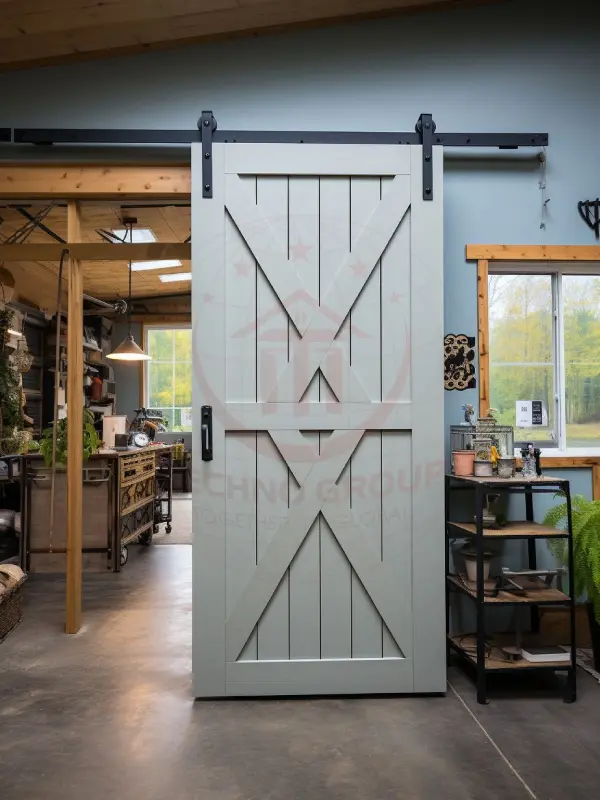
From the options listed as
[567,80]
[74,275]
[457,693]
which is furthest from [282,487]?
[567,80]

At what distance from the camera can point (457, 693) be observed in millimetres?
3010

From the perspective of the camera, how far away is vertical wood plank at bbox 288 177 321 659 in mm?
2965

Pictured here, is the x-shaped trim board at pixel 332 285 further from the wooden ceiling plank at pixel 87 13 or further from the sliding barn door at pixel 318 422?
the wooden ceiling plank at pixel 87 13

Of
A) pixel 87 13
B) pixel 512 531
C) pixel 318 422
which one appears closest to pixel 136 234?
pixel 87 13

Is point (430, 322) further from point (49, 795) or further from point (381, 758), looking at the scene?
point (49, 795)


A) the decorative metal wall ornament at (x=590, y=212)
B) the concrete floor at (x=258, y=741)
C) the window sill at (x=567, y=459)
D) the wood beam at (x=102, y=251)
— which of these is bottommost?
the concrete floor at (x=258, y=741)

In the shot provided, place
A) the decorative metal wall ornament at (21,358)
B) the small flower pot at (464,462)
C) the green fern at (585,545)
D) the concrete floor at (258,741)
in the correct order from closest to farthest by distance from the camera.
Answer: the concrete floor at (258,741), the green fern at (585,545), the small flower pot at (464,462), the decorative metal wall ornament at (21,358)

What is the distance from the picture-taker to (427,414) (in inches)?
118

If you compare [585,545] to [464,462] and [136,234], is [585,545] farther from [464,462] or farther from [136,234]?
[136,234]

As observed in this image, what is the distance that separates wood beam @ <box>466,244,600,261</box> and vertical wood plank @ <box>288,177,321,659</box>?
1.00 metres

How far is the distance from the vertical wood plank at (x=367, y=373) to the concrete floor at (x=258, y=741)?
52 cm

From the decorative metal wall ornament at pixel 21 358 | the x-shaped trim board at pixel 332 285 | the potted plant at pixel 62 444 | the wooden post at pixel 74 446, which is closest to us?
the x-shaped trim board at pixel 332 285

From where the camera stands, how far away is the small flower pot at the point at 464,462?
3.21 metres

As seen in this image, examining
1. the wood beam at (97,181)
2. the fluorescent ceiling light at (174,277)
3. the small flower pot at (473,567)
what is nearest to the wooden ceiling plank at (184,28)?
the wood beam at (97,181)
